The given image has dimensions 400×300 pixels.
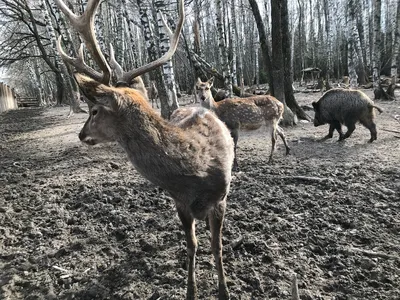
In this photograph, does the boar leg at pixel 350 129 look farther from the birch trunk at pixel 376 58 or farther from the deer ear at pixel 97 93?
the birch trunk at pixel 376 58

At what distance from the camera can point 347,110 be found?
761 cm

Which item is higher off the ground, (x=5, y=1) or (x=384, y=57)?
(x=5, y=1)

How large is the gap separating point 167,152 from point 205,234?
1.46 metres

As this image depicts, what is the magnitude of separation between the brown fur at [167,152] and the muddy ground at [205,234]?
459 mm

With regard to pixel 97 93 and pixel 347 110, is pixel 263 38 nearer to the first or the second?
pixel 347 110

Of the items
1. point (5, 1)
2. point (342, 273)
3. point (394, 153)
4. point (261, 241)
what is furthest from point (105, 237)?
point (5, 1)

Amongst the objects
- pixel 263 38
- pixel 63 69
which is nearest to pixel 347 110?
pixel 263 38

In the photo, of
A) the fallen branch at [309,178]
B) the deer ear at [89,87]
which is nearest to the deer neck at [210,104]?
the fallen branch at [309,178]

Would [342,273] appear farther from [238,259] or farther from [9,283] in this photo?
[9,283]

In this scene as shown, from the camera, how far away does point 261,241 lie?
3.25 meters

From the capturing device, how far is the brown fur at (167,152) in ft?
7.89

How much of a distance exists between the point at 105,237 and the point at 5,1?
66.0 ft

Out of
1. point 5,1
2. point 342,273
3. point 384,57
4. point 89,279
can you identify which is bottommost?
point 342,273

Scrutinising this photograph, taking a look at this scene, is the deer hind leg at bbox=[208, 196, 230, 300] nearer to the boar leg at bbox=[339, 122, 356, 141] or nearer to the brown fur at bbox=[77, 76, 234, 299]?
the brown fur at bbox=[77, 76, 234, 299]
